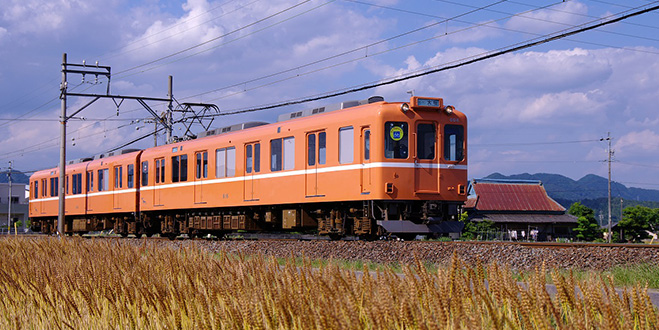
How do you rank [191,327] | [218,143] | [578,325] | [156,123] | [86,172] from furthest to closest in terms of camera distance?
[156,123] < [86,172] < [218,143] < [191,327] < [578,325]

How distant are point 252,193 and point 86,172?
14230 mm

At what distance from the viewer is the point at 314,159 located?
57.1ft

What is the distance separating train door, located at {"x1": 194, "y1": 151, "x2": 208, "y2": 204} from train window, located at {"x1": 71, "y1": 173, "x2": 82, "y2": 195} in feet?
37.6

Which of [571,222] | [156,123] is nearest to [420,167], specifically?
[156,123]

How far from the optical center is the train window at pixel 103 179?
29.2 m

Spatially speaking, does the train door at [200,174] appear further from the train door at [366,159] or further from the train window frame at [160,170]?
the train door at [366,159]

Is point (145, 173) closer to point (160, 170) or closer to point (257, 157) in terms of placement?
point (160, 170)

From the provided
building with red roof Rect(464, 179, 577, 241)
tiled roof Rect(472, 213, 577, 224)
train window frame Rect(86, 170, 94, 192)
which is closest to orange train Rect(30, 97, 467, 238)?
train window frame Rect(86, 170, 94, 192)

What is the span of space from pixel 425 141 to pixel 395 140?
0.95 m

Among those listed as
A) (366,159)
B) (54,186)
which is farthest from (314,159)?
(54,186)

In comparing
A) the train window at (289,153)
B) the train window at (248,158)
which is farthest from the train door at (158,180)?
the train window at (289,153)

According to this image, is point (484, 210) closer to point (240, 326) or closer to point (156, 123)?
point (156, 123)

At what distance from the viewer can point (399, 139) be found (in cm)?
1636

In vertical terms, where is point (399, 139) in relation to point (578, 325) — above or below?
above
